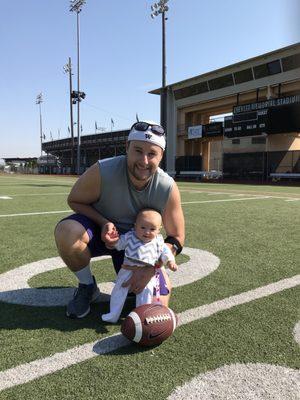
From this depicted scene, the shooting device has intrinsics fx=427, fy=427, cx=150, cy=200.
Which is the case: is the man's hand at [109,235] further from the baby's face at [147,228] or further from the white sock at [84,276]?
the white sock at [84,276]

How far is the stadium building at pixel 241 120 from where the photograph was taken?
29.3 m

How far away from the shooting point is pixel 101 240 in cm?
321

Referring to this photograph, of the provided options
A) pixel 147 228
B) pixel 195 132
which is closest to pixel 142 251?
pixel 147 228

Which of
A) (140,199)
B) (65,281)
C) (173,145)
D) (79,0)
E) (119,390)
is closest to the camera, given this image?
(119,390)

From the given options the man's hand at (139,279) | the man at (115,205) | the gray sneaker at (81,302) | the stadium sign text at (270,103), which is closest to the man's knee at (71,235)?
the man at (115,205)

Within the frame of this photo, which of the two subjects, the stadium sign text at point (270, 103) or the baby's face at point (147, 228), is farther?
the stadium sign text at point (270, 103)

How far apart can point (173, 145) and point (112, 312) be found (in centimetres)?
4027

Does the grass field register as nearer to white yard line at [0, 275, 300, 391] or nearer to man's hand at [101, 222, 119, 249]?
white yard line at [0, 275, 300, 391]

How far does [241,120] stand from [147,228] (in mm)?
29236

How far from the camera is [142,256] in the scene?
2.81 m

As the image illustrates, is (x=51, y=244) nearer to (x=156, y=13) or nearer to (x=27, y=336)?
(x=27, y=336)

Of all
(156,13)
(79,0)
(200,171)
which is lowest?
(200,171)

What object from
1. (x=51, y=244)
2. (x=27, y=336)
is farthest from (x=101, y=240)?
(x=51, y=244)

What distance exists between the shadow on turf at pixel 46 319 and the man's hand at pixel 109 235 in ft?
1.66
